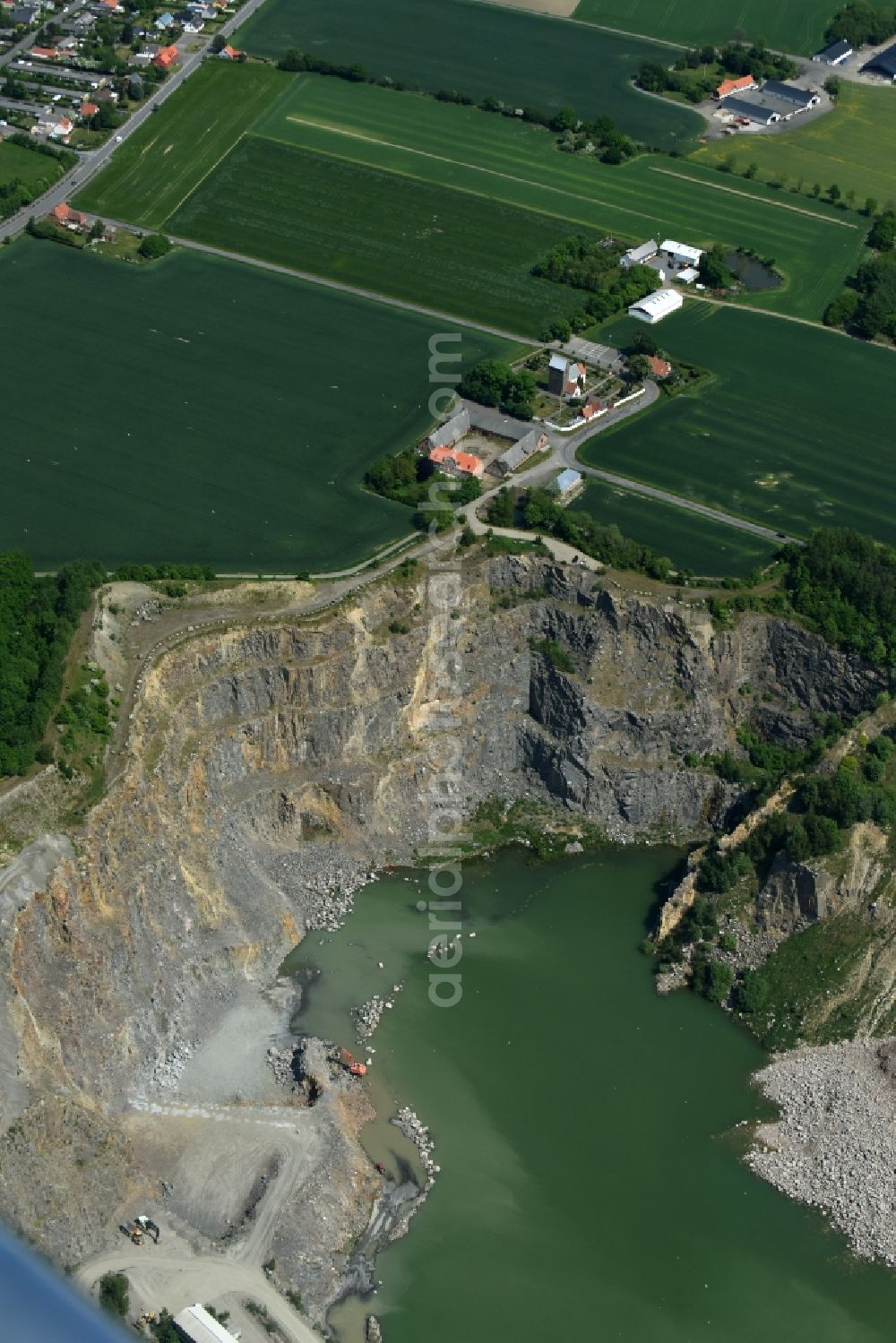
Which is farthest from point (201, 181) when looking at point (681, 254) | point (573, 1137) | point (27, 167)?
point (573, 1137)

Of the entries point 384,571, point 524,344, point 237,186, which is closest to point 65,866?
point 384,571

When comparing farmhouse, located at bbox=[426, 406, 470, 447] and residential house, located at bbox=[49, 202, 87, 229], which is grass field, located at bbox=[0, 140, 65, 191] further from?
farmhouse, located at bbox=[426, 406, 470, 447]

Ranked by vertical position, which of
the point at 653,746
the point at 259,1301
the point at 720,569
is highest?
the point at 720,569

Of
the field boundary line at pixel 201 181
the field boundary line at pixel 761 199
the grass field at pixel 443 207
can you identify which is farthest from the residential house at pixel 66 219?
the field boundary line at pixel 761 199

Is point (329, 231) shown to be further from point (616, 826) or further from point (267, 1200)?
point (267, 1200)

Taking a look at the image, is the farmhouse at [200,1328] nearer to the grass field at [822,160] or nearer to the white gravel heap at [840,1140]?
the white gravel heap at [840,1140]

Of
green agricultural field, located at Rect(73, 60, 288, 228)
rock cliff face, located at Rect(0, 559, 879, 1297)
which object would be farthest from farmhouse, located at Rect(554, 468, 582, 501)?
green agricultural field, located at Rect(73, 60, 288, 228)

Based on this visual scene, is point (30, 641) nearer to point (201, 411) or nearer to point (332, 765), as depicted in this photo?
point (332, 765)
